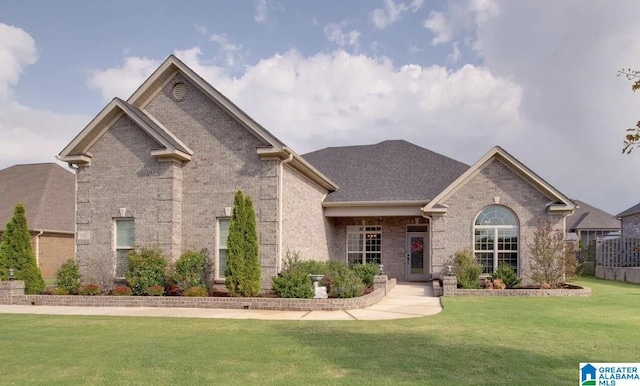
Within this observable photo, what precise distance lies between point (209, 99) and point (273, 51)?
8.94 feet

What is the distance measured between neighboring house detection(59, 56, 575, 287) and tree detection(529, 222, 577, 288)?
115 cm

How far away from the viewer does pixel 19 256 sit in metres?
15.0

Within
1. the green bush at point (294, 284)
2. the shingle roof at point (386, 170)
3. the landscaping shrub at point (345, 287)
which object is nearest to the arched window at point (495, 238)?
the shingle roof at point (386, 170)

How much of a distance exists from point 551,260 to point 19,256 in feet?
58.2

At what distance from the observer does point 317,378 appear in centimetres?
607

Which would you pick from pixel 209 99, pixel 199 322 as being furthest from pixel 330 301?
pixel 209 99

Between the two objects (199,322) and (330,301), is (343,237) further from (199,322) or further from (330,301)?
(199,322)

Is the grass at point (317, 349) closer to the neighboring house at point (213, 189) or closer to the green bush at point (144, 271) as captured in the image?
the green bush at point (144, 271)

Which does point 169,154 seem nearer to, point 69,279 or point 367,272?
point 69,279

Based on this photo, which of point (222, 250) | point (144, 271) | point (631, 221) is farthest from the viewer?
point (631, 221)

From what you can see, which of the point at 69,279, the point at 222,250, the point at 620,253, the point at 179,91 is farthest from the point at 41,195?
the point at 620,253

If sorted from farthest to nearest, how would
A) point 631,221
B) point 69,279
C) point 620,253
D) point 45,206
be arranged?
point 631,221, point 45,206, point 620,253, point 69,279

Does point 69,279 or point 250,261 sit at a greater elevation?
point 250,261

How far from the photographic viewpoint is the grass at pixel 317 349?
6.21 meters
